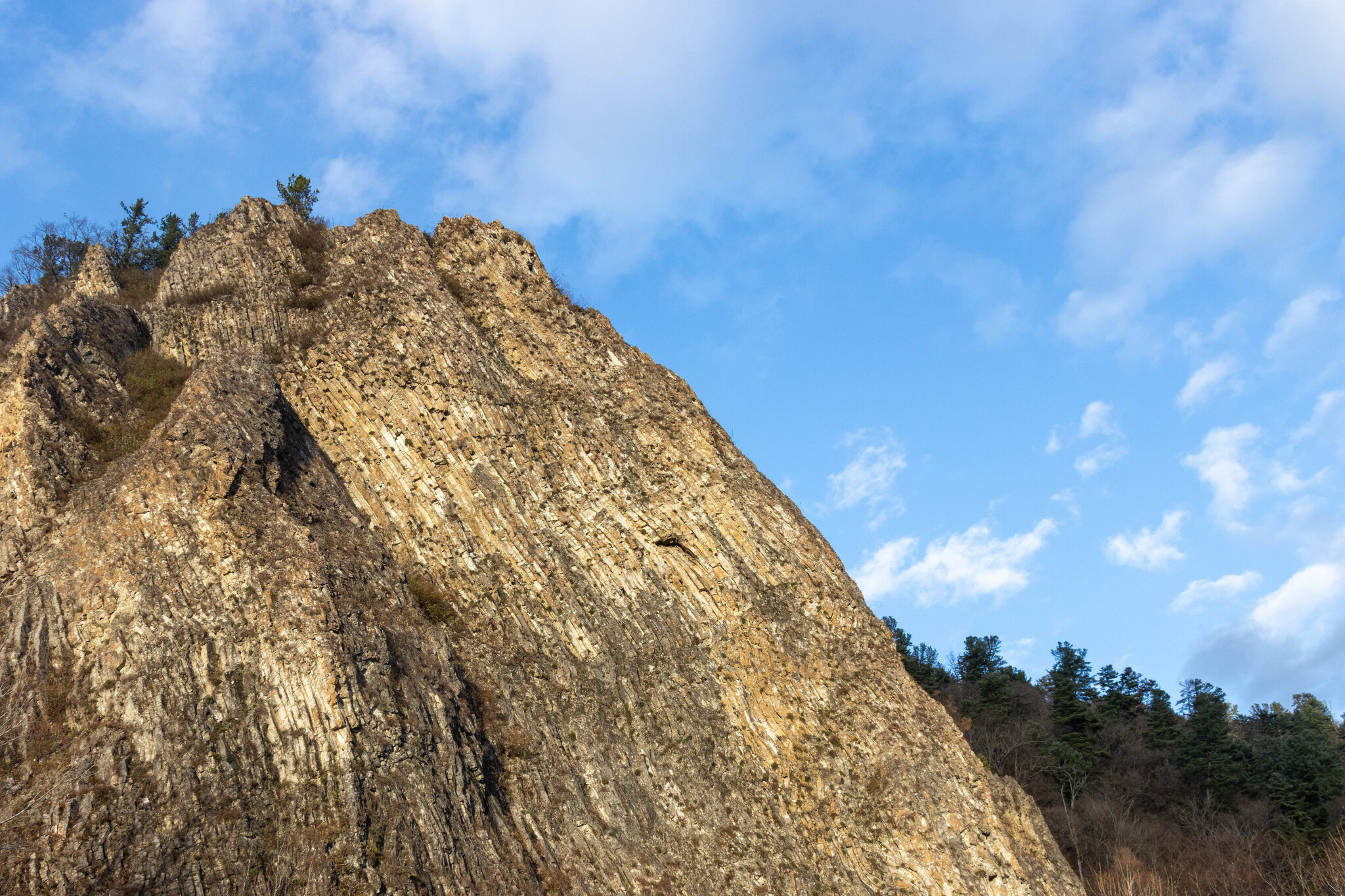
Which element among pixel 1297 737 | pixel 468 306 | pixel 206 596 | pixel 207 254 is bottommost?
pixel 1297 737

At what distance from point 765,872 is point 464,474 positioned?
11665 millimetres

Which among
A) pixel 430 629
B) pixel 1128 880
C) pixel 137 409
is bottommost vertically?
pixel 1128 880

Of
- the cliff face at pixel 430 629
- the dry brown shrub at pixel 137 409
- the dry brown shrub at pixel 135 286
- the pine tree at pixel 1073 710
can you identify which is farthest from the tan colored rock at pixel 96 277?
the pine tree at pixel 1073 710

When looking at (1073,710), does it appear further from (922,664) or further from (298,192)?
(298,192)

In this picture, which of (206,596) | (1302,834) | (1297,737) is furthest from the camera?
(1297,737)

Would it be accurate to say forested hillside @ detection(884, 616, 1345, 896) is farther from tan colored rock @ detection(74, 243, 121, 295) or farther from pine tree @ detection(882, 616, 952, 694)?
tan colored rock @ detection(74, 243, 121, 295)

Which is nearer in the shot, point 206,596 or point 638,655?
point 206,596

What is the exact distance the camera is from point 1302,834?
39406mm

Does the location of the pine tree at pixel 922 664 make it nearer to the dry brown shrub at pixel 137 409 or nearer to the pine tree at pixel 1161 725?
the pine tree at pixel 1161 725

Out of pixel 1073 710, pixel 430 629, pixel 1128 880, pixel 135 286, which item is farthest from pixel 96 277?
pixel 1073 710

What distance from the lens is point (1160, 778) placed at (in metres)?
49.2

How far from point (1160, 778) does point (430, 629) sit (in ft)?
156

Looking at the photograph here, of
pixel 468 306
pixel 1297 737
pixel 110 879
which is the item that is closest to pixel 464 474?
pixel 468 306

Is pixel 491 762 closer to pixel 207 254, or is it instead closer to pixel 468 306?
pixel 468 306
